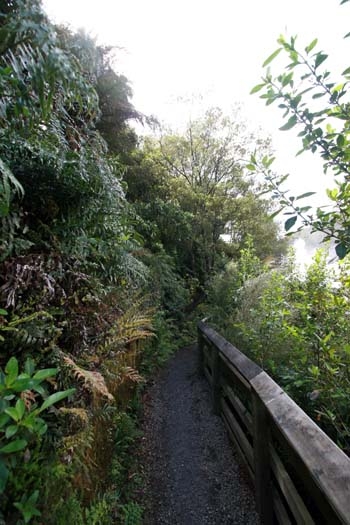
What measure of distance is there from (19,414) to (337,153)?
1439mm

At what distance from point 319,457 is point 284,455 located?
2.62ft

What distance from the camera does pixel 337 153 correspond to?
1.03 m

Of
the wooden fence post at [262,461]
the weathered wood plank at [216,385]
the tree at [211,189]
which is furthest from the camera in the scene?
the tree at [211,189]

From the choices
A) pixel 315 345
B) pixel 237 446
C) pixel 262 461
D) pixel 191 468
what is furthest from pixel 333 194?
pixel 191 468

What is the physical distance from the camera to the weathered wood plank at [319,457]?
2.55 ft

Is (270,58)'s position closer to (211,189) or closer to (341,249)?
(341,249)

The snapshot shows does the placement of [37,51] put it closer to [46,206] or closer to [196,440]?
[46,206]

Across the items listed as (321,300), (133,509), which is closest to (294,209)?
(321,300)

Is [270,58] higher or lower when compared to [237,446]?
higher

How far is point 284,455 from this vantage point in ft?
5.14

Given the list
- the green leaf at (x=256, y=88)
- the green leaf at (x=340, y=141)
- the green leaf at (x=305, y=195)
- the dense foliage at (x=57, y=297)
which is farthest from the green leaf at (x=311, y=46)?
the dense foliage at (x=57, y=297)

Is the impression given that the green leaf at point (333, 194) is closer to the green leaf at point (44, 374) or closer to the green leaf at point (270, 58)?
the green leaf at point (270, 58)

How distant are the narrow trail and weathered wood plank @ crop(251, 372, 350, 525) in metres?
1.06

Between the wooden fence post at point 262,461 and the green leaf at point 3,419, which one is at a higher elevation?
the green leaf at point 3,419
